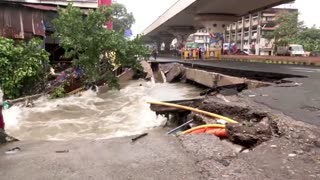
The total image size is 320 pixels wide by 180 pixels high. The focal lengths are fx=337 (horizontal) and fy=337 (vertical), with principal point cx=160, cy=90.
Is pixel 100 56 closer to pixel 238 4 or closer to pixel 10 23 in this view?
pixel 10 23

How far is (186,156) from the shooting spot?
4.48m

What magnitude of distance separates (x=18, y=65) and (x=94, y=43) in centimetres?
360

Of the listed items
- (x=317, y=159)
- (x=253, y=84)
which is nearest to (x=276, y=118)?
(x=317, y=159)

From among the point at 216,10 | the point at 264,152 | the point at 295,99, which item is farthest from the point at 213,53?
the point at 264,152

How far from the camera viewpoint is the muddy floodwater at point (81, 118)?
9.59m

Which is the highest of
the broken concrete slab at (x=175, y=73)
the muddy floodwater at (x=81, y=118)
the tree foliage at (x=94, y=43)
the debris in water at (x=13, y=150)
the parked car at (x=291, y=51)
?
the tree foliage at (x=94, y=43)

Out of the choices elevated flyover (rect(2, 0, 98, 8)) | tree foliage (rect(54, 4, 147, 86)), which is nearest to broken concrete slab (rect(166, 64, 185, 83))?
elevated flyover (rect(2, 0, 98, 8))

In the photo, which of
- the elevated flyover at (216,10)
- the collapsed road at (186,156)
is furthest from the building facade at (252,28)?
the collapsed road at (186,156)

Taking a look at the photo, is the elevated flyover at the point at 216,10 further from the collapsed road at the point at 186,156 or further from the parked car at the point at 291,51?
the collapsed road at the point at 186,156

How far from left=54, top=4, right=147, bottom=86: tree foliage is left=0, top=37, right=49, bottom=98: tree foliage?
64.5 inches

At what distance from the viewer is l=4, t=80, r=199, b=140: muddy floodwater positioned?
31.4 feet

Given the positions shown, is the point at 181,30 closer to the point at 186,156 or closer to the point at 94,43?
the point at 94,43

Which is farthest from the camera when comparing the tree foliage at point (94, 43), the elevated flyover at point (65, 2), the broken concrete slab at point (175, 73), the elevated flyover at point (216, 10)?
the elevated flyover at point (216, 10)

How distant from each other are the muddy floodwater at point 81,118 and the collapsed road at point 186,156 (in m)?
3.58
